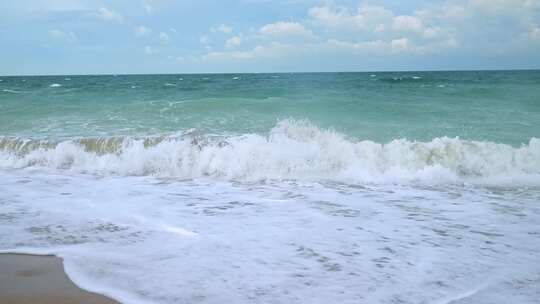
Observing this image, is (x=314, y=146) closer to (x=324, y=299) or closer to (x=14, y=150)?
(x=324, y=299)

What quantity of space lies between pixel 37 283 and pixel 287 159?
5.49 m

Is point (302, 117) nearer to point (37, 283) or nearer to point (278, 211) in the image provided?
point (278, 211)

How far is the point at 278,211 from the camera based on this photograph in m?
5.57

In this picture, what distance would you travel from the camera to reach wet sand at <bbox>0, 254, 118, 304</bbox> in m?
3.13

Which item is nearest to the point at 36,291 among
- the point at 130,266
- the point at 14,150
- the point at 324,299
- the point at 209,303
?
the point at 130,266

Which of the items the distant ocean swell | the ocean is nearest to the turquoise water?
the ocean

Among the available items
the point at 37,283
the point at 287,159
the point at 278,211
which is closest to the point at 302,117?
the point at 287,159

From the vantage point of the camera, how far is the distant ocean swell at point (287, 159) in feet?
25.8

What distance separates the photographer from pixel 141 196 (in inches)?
249

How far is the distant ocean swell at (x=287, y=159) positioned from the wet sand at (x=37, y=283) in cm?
414

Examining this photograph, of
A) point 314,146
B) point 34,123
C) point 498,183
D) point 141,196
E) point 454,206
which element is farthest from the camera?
point 34,123

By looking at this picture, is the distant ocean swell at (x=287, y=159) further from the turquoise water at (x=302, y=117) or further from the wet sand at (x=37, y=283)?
the wet sand at (x=37, y=283)

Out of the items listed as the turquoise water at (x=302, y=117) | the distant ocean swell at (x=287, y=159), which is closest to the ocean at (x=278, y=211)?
the distant ocean swell at (x=287, y=159)

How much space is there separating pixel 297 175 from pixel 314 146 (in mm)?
1172
